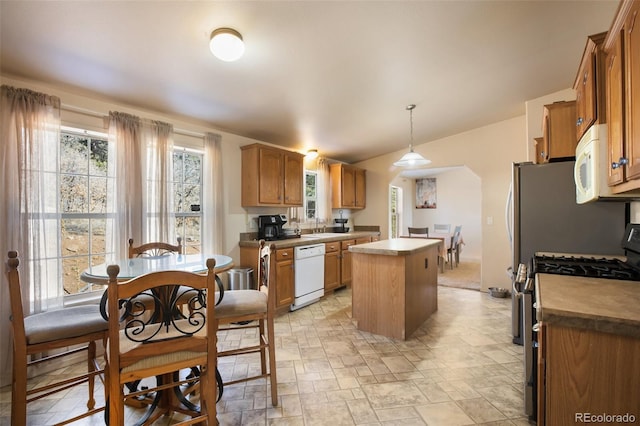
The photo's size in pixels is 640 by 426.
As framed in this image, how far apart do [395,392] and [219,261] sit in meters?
1.53

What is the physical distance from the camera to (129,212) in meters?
2.51

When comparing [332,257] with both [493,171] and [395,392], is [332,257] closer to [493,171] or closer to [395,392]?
[395,392]

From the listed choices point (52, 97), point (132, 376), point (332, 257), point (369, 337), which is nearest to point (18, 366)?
point (132, 376)

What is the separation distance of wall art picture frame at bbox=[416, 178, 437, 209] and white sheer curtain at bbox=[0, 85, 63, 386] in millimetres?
8012

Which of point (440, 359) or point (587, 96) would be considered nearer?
point (587, 96)

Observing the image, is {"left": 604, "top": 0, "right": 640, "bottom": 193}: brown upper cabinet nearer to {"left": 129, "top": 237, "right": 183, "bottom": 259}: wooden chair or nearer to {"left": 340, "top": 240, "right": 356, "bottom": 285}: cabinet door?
{"left": 129, "top": 237, "right": 183, "bottom": 259}: wooden chair

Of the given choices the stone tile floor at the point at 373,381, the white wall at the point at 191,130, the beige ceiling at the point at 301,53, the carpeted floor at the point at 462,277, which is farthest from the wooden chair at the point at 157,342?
the carpeted floor at the point at 462,277

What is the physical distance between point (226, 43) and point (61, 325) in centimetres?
191

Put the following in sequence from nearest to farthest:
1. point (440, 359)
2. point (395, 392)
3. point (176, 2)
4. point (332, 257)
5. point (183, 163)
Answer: point (176, 2)
point (395, 392)
point (440, 359)
point (183, 163)
point (332, 257)

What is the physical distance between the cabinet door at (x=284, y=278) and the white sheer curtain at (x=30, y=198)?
1933 mm

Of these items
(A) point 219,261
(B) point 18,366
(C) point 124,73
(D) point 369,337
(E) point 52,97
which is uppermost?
(C) point 124,73

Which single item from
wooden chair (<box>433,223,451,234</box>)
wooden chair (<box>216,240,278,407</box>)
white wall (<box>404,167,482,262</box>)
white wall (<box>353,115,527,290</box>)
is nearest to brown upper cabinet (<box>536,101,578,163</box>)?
white wall (<box>353,115,527,290</box>)

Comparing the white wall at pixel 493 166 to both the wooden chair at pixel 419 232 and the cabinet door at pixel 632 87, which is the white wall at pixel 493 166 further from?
the cabinet door at pixel 632 87

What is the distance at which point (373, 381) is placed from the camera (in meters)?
2.04
